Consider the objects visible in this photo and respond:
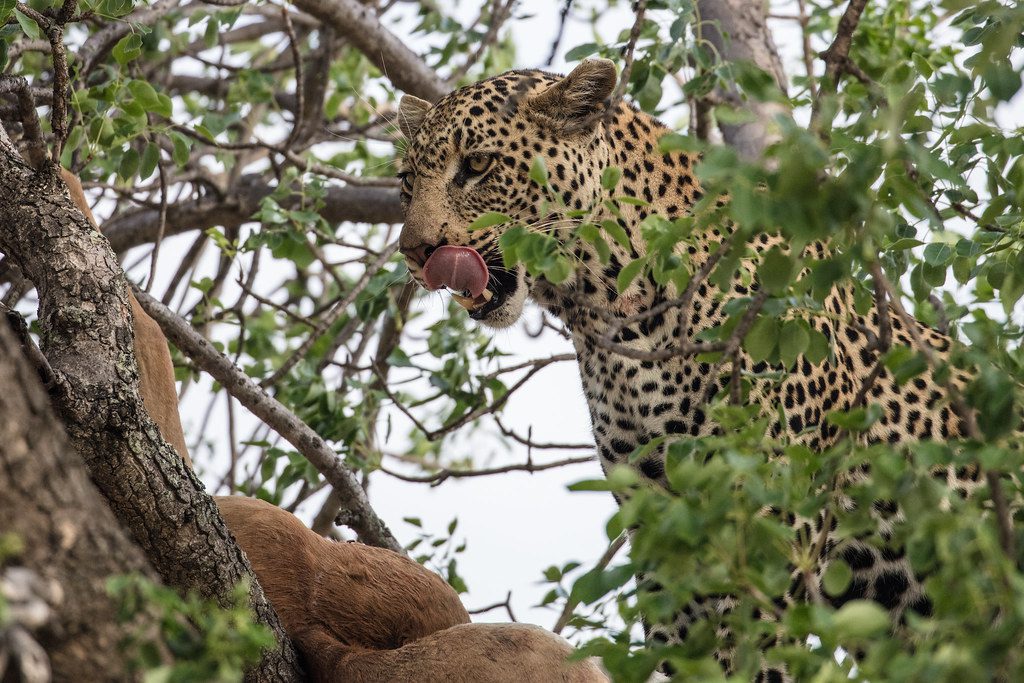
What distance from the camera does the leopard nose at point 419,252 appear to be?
500 cm

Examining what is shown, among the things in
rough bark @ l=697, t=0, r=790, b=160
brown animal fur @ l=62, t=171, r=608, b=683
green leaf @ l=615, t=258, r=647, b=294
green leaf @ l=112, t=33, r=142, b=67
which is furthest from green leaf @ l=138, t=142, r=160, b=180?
green leaf @ l=615, t=258, r=647, b=294

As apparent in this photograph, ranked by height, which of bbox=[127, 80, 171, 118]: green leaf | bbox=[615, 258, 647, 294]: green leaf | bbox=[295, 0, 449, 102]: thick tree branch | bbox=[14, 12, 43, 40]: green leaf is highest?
bbox=[295, 0, 449, 102]: thick tree branch

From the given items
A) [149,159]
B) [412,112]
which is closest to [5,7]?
[149,159]

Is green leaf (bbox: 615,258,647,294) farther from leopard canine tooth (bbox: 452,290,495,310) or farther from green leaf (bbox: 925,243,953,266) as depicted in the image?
leopard canine tooth (bbox: 452,290,495,310)

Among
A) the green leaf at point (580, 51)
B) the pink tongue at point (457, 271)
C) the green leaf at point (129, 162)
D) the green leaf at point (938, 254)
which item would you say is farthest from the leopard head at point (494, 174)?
the green leaf at point (938, 254)

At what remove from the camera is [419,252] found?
5.01 meters

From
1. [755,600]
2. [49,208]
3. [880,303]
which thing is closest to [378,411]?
[49,208]

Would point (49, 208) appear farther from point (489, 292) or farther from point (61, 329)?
point (489, 292)

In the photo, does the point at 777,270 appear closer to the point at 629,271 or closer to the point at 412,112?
the point at 629,271

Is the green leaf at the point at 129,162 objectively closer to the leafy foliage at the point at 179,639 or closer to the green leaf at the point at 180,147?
the green leaf at the point at 180,147

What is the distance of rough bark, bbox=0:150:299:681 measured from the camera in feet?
10.5

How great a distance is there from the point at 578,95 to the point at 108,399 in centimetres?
252

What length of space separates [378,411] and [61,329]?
265 cm

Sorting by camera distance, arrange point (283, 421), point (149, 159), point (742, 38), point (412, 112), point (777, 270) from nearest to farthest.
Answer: point (777, 270), point (283, 421), point (149, 159), point (412, 112), point (742, 38)
